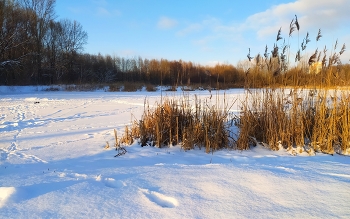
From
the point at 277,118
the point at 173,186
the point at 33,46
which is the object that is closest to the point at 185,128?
the point at 277,118

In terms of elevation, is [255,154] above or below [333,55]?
below

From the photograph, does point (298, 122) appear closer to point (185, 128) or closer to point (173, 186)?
point (185, 128)

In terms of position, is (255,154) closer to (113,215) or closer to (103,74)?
(113,215)

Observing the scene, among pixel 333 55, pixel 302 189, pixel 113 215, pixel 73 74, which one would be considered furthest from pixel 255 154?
pixel 73 74

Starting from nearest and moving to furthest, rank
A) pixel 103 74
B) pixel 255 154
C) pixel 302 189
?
pixel 302 189 < pixel 255 154 < pixel 103 74

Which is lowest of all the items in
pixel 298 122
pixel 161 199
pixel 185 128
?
pixel 161 199

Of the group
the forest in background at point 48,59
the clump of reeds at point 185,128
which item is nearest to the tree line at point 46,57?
the forest in background at point 48,59

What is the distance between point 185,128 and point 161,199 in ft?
7.32

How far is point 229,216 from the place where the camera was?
1.69 m

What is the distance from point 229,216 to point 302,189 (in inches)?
31.8

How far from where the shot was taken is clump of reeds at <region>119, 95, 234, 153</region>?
3.88 metres

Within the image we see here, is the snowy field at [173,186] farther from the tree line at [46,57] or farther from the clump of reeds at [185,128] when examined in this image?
the tree line at [46,57]

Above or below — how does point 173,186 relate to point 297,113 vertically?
below

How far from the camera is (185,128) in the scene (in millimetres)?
4141
